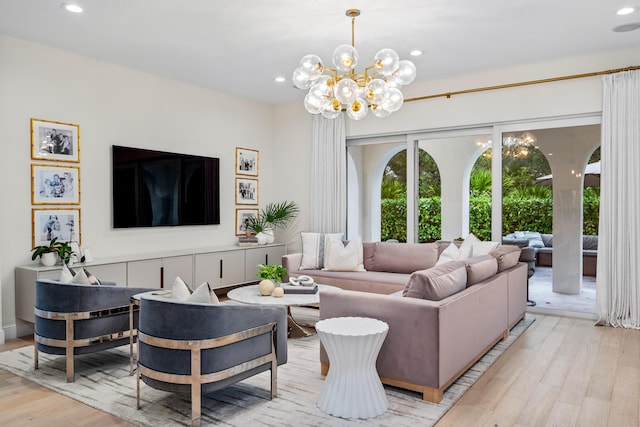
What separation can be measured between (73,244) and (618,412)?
15.2 feet

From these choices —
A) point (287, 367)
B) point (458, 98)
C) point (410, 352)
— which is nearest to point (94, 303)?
point (287, 367)

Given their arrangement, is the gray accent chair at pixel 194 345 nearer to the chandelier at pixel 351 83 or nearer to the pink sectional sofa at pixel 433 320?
the pink sectional sofa at pixel 433 320

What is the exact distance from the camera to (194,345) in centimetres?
253

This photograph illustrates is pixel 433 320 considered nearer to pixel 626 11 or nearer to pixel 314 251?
pixel 626 11

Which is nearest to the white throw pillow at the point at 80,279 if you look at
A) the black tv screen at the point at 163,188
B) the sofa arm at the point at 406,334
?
the black tv screen at the point at 163,188

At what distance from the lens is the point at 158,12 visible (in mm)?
3814

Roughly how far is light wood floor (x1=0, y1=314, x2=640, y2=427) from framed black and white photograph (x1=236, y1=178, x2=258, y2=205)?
10.9 ft

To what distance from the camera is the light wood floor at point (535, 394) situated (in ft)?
8.85

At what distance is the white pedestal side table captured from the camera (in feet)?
8.89

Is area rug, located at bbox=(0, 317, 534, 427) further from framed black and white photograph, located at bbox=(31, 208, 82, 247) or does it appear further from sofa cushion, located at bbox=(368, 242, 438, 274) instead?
sofa cushion, located at bbox=(368, 242, 438, 274)

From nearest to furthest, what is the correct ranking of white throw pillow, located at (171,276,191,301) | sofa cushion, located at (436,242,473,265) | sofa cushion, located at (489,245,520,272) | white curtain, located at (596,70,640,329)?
white throw pillow, located at (171,276,191,301)
sofa cushion, located at (489,245,520,272)
white curtain, located at (596,70,640,329)
sofa cushion, located at (436,242,473,265)

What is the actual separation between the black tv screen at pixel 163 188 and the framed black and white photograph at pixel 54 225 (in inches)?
17.1

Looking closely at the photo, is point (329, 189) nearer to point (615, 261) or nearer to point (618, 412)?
point (615, 261)

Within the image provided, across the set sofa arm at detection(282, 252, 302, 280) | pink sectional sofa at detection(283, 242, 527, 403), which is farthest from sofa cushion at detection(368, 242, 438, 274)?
pink sectional sofa at detection(283, 242, 527, 403)
